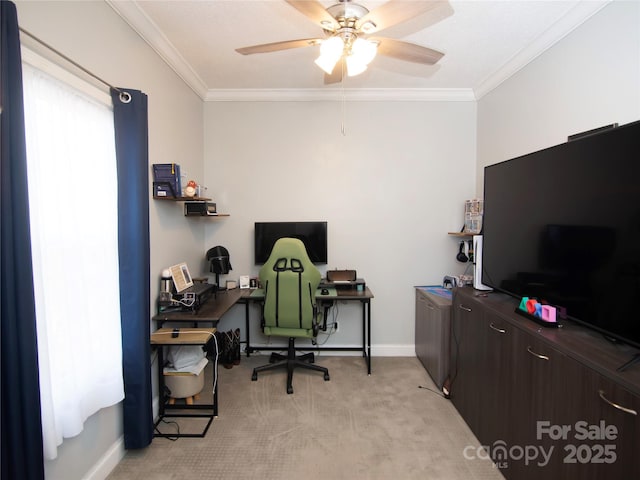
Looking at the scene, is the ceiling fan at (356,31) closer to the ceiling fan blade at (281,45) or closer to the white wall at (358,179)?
the ceiling fan blade at (281,45)

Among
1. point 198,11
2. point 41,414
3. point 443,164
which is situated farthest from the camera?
point 443,164

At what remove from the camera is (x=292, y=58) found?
8.66 feet

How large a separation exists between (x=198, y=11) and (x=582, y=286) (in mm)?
2675

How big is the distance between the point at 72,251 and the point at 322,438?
73.2 inches

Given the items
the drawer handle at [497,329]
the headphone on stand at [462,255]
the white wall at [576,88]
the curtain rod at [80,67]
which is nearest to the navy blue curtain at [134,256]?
the curtain rod at [80,67]

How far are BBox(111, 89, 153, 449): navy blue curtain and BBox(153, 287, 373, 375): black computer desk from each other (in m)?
0.32

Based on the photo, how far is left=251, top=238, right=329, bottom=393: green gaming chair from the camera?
2.66 m

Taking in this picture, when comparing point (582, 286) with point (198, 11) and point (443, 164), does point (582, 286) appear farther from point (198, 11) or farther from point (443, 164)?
point (198, 11)

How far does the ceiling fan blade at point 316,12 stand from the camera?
150 centimetres

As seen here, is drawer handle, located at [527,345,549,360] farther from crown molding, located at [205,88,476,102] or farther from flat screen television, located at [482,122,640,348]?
crown molding, located at [205,88,476,102]

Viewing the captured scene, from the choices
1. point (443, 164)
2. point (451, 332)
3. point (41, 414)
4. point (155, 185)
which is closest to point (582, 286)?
point (451, 332)

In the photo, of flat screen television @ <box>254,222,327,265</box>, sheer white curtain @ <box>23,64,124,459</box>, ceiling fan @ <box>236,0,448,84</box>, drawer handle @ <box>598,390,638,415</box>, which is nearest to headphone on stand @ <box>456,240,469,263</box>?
flat screen television @ <box>254,222,327,265</box>

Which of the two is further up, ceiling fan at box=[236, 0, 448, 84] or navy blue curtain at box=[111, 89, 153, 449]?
ceiling fan at box=[236, 0, 448, 84]

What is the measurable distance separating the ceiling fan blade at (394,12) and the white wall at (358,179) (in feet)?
5.58
